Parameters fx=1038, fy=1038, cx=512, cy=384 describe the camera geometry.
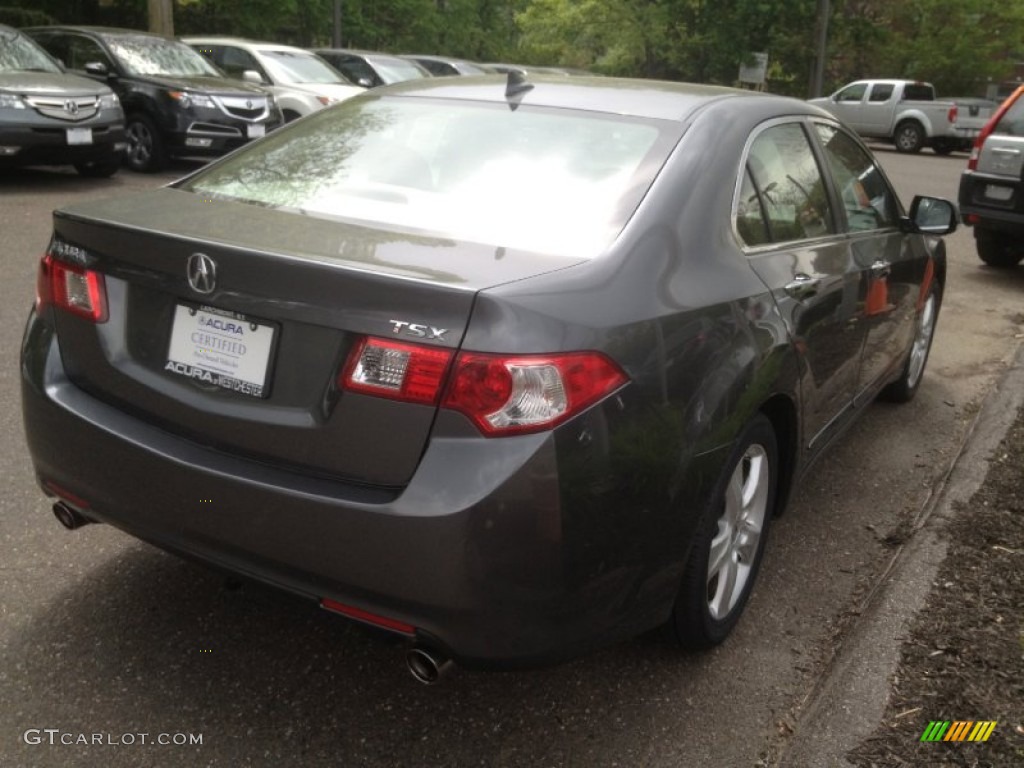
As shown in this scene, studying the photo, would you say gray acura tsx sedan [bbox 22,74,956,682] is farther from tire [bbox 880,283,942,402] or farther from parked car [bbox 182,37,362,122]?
parked car [bbox 182,37,362,122]

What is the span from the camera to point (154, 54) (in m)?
12.6

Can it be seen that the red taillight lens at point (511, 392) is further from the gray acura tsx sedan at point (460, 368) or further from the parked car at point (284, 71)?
the parked car at point (284, 71)

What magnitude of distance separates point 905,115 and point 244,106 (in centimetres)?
1974

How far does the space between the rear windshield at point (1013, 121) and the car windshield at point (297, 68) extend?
8.90m

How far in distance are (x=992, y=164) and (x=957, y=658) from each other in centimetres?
749

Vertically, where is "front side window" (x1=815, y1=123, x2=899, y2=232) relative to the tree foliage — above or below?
above

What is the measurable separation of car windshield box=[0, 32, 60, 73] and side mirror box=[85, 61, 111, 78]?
85 centimetres

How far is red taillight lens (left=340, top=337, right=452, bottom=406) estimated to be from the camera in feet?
7.14

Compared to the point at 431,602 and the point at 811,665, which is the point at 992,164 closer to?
the point at 811,665

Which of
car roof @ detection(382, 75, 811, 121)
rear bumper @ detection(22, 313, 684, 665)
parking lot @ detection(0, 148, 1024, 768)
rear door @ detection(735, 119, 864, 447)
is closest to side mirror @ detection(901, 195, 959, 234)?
rear door @ detection(735, 119, 864, 447)

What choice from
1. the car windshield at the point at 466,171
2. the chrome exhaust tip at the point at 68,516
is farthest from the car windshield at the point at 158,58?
the chrome exhaust tip at the point at 68,516

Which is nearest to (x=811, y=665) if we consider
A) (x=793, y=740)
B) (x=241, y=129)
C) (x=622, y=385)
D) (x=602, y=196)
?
(x=793, y=740)

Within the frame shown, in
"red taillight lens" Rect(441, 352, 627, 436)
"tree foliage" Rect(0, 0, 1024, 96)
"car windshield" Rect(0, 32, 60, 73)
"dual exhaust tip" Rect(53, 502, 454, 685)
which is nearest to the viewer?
"red taillight lens" Rect(441, 352, 627, 436)

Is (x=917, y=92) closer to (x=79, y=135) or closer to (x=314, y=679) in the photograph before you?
(x=79, y=135)
